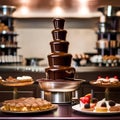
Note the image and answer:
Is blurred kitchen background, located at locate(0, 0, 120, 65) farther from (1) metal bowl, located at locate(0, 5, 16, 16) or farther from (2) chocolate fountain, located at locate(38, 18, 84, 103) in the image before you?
(2) chocolate fountain, located at locate(38, 18, 84, 103)

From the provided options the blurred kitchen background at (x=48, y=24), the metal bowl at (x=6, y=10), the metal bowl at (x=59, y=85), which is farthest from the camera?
the blurred kitchen background at (x=48, y=24)

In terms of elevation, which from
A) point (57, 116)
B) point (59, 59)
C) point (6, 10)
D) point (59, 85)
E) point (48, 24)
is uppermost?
point (6, 10)

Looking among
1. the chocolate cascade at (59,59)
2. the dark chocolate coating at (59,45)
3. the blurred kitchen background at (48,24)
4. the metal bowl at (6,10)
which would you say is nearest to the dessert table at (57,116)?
the chocolate cascade at (59,59)

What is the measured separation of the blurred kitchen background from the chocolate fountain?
427 centimetres

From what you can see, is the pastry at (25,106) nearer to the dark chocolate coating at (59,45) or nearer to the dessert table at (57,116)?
the dessert table at (57,116)

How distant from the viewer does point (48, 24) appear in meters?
7.65

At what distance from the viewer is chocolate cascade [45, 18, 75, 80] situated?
2.98 meters

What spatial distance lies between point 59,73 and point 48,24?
477 centimetres

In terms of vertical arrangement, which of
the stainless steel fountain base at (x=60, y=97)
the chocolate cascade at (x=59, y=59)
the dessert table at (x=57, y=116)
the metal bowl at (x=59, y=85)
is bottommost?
the dessert table at (x=57, y=116)

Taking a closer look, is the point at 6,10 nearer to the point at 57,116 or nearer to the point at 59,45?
the point at 59,45

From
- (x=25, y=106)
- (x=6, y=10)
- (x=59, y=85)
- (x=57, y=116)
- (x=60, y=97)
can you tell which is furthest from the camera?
(x=6, y=10)

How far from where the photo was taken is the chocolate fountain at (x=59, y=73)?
9.51ft

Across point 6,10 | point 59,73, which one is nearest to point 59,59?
point 59,73

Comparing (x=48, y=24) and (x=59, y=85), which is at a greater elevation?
(x=48, y=24)
